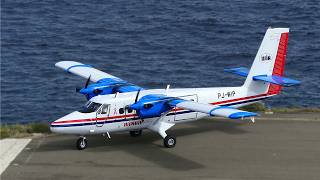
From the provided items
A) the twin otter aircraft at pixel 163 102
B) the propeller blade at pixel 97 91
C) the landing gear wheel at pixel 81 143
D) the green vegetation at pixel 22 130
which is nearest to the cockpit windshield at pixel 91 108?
the twin otter aircraft at pixel 163 102

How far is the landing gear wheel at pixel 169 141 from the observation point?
1266 inches

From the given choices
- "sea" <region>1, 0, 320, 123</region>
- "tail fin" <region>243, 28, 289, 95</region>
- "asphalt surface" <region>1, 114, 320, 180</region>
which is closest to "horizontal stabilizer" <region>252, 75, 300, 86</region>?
"tail fin" <region>243, 28, 289, 95</region>

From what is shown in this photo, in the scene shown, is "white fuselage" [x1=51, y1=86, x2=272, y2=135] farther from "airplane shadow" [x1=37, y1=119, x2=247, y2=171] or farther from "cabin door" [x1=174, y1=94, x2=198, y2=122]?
"airplane shadow" [x1=37, y1=119, x2=247, y2=171]

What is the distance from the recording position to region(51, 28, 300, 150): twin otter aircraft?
3117cm

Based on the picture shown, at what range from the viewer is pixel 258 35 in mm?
83188

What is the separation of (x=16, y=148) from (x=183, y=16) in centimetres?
6132

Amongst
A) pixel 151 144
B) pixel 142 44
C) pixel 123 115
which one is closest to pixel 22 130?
pixel 123 115

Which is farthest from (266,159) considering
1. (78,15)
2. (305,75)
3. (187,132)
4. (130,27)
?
(78,15)

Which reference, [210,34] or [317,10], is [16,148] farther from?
[317,10]

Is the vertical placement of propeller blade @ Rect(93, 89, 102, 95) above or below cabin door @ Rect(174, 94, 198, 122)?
above

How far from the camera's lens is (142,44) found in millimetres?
79875

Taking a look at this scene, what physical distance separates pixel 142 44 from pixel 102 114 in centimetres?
4865

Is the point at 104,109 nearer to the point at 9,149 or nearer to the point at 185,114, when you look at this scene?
the point at 185,114

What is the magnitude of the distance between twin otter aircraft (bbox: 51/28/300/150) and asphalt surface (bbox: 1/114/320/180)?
976 millimetres
